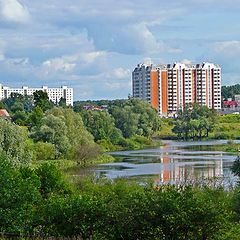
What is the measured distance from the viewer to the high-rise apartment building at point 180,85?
125m

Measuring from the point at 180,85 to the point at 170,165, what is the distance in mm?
78445

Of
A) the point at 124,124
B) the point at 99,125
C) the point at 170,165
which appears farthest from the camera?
the point at 124,124

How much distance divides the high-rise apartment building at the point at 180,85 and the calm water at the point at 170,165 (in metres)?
59.8

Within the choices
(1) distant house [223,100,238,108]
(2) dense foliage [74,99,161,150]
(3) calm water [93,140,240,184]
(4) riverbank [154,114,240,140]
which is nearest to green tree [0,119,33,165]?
(3) calm water [93,140,240,184]

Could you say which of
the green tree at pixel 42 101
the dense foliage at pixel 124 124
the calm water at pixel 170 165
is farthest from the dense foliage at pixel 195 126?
the calm water at pixel 170 165

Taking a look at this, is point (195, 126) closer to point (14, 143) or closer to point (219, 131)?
point (219, 131)

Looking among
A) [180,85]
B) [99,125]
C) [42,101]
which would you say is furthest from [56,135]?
[180,85]

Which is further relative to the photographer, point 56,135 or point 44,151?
point 56,135

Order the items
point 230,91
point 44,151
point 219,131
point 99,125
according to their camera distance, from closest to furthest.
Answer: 1. point 44,151
2. point 99,125
3. point 219,131
4. point 230,91

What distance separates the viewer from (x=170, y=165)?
47906 millimetres

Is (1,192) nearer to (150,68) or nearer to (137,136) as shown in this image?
(137,136)

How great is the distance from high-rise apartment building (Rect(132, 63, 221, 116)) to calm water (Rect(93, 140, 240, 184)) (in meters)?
59.8

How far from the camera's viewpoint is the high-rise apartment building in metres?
125

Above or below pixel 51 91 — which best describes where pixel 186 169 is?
below
